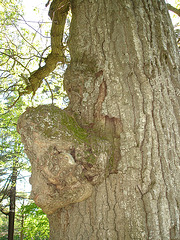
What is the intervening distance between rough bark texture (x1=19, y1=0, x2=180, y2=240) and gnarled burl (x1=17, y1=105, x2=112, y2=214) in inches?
3.4

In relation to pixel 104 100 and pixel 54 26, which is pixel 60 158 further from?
pixel 54 26

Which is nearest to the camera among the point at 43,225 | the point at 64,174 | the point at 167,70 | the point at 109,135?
the point at 64,174

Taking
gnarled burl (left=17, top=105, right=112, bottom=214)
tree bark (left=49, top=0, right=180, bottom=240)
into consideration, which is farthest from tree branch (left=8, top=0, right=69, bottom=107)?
gnarled burl (left=17, top=105, right=112, bottom=214)

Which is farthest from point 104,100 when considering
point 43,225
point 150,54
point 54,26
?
point 43,225

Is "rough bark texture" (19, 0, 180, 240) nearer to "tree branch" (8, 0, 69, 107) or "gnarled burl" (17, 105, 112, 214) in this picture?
"gnarled burl" (17, 105, 112, 214)

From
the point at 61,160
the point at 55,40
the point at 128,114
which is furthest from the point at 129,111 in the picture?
the point at 55,40

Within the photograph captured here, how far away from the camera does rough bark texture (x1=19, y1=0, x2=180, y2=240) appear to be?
1.51 meters

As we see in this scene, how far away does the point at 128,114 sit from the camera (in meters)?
1.73

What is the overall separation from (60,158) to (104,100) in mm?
659

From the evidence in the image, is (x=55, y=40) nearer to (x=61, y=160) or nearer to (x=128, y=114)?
(x=128, y=114)

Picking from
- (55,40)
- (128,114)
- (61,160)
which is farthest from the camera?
(55,40)

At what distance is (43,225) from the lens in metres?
6.43

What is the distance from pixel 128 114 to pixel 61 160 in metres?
0.69

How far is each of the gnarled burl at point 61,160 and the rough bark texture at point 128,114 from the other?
0.28 feet
